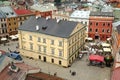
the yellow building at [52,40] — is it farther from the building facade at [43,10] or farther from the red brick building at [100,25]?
the building facade at [43,10]

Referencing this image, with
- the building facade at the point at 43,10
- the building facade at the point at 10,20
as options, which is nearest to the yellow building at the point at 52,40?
the building facade at the point at 10,20

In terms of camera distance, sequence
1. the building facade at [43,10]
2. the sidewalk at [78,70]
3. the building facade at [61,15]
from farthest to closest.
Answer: the building facade at [43,10]
the building facade at [61,15]
the sidewalk at [78,70]

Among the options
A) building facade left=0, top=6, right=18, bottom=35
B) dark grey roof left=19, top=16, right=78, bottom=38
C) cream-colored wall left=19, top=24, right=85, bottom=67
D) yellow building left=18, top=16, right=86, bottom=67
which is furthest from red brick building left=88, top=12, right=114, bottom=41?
building facade left=0, top=6, right=18, bottom=35

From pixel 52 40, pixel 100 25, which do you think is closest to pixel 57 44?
pixel 52 40

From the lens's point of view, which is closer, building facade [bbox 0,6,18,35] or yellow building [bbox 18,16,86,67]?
yellow building [bbox 18,16,86,67]

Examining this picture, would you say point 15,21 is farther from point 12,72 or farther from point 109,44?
point 12,72

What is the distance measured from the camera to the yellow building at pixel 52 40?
208 ft

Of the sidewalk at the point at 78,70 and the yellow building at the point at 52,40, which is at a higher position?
the yellow building at the point at 52,40

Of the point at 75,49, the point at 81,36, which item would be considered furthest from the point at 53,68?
the point at 81,36

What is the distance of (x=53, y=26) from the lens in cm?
6619

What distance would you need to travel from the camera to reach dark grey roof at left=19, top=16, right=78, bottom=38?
63.5 m

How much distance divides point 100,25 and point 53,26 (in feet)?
84.9

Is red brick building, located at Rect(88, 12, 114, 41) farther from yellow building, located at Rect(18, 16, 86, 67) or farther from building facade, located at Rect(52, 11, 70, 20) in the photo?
yellow building, located at Rect(18, 16, 86, 67)

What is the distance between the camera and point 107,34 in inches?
3383
